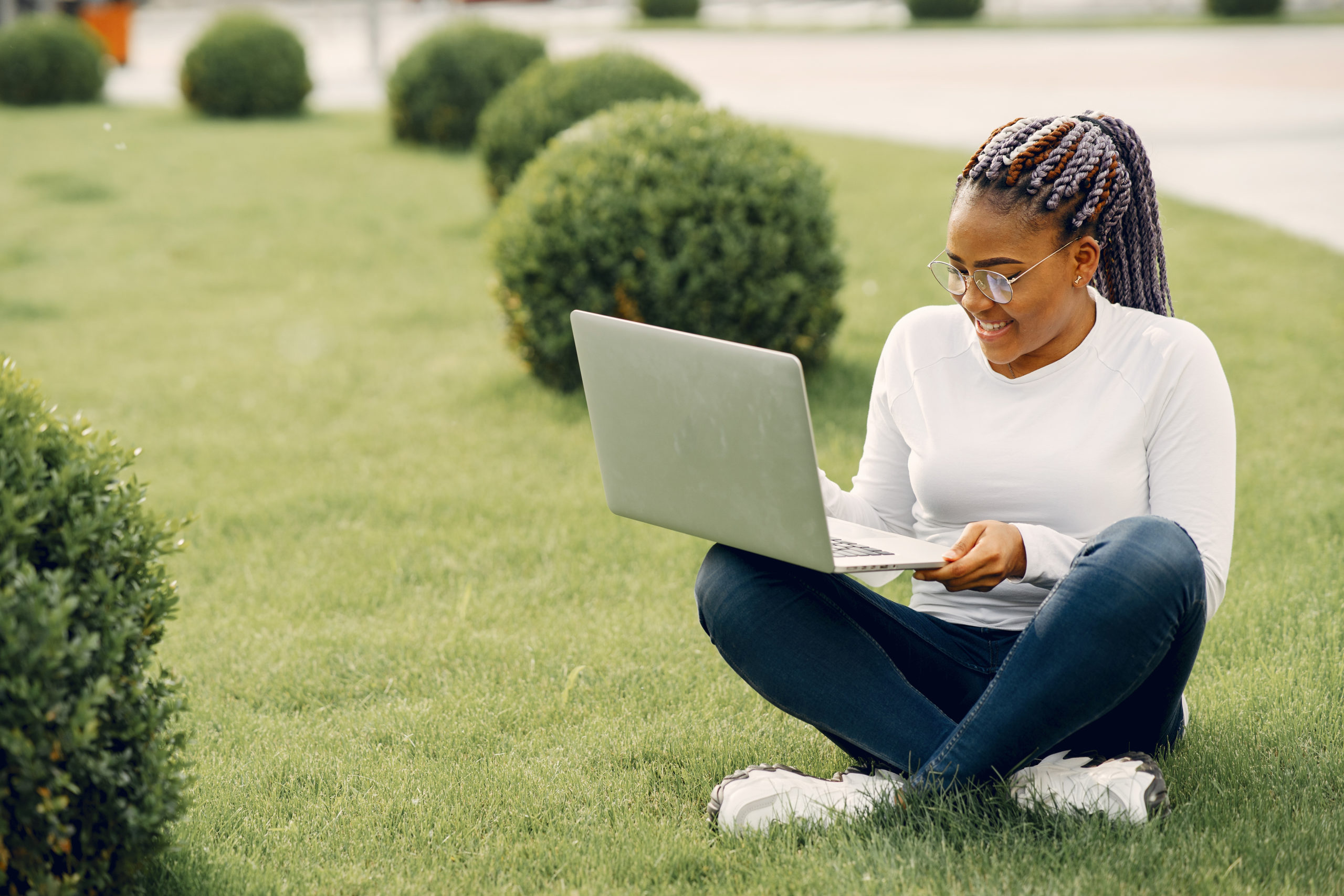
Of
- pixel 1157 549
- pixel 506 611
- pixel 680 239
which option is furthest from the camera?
pixel 680 239

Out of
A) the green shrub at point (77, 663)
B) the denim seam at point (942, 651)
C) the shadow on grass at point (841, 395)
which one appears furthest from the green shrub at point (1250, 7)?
the green shrub at point (77, 663)

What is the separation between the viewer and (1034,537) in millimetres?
2314

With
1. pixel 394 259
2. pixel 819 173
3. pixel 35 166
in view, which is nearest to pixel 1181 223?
pixel 819 173

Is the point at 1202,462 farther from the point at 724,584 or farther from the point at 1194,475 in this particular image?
the point at 724,584

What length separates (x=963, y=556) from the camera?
225cm

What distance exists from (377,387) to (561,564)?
8.32 feet

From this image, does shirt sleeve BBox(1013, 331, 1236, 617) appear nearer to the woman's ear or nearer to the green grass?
the woman's ear

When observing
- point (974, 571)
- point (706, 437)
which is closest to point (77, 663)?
point (706, 437)

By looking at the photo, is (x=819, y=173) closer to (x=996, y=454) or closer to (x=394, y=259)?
(x=996, y=454)

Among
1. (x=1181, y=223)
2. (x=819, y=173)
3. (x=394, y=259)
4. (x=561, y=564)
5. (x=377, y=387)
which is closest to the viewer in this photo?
(x=561, y=564)

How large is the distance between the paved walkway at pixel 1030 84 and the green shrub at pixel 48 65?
82cm

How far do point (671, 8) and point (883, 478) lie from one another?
27.5 metres

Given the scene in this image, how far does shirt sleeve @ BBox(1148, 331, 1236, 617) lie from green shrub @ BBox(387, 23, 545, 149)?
11818 millimetres

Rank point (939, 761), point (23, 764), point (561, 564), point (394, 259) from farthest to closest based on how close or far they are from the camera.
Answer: point (394, 259)
point (561, 564)
point (939, 761)
point (23, 764)
